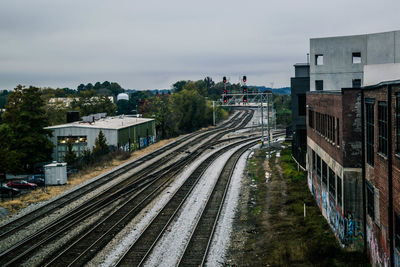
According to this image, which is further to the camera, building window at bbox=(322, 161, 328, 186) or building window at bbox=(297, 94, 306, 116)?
building window at bbox=(297, 94, 306, 116)

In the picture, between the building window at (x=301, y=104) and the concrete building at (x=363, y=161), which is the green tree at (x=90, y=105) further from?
the concrete building at (x=363, y=161)

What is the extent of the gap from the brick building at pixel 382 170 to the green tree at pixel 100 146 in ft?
140

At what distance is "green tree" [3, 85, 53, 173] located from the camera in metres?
47.7

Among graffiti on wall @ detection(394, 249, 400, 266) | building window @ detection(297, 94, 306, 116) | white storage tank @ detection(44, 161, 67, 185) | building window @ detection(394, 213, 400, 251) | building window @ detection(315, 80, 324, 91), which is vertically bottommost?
white storage tank @ detection(44, 161, 67, 185)

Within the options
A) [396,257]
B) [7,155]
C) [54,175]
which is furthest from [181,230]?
[7,155]

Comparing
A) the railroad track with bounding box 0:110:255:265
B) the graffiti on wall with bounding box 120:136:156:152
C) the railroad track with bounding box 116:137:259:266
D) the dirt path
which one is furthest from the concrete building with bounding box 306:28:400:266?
the graffiti on wall with bounding box 120:136:156:152

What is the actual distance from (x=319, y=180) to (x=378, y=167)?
11.0m

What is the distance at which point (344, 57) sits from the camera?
130 ft

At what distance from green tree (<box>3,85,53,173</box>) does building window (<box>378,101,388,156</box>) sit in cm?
4205

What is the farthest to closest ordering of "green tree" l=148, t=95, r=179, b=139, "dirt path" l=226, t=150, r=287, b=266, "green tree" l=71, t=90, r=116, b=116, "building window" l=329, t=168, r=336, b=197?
"green tree" l=71, t=90, r=116, b=116 < "green tree" l=148, t=95, r=179, b=139 < "building window" l=329, t=168, r=336, b=197 < "dirt path" l=226, t=150, r=287, b=266

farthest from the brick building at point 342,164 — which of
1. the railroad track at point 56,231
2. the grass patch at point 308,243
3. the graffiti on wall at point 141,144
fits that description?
the graffiti on wall at point 141,144

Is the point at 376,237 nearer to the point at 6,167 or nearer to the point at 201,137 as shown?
the point at 6,167

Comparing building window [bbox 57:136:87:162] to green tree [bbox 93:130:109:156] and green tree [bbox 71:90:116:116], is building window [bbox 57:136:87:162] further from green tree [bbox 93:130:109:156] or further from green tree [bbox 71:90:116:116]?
green tree [bbox 71:90:116:116]

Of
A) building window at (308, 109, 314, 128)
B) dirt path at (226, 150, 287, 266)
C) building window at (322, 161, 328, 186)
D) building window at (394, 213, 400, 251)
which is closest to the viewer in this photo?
building window at (394, 213, 400, 251)
